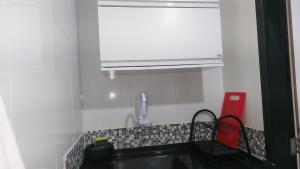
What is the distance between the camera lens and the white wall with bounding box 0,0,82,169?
21.0 inches

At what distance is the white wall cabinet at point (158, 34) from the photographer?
4.00 ft

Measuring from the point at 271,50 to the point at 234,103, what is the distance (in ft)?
1.52

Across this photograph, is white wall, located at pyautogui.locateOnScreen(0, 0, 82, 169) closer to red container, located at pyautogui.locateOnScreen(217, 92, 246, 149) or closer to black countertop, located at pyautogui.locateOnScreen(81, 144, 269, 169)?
black countertop, located at pyautogui.locateOnScreen(81, 144, 269, 169)

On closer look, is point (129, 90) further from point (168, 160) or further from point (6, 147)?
point (6, 147)

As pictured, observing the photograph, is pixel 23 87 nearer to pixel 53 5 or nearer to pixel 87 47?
pixel 53 5

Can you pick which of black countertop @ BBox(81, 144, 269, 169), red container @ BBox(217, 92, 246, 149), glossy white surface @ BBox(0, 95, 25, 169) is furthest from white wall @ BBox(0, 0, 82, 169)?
red container @ BBox(217, 92, 246, 149)

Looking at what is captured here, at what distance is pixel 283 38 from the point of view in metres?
1.23

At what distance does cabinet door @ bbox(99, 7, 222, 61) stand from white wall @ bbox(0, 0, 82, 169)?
→ 27 centimetres

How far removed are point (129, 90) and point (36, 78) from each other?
96 centimetres

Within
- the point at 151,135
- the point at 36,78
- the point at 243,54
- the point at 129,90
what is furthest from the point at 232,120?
the point at 36,78

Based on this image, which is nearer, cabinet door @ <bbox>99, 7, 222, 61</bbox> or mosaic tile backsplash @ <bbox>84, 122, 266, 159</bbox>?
cabinet door @ <bbox>99, 7, 222, 61</bbox>

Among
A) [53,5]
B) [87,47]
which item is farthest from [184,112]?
[53,5]

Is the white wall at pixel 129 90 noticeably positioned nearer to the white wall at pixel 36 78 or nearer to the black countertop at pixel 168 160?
the black countertop at pixel 168 160

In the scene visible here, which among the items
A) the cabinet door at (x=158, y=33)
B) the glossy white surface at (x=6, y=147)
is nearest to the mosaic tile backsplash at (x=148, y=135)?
the cabinet door at (x=158, y=33)
